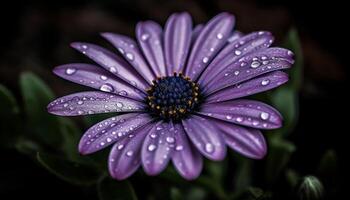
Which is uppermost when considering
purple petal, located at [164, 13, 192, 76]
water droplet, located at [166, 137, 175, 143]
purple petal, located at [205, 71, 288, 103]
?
purple petal, located at [164, 13, 192, 76]

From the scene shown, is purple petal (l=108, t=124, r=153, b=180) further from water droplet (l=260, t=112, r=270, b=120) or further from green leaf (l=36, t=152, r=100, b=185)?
green leaf (l=36, t=152, r=100, b=185)

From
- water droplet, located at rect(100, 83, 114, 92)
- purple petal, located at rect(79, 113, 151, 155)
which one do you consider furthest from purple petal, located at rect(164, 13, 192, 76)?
purple petal, located at rect(79, 113, 151, 155)

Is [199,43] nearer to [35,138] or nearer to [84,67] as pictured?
[84,67]

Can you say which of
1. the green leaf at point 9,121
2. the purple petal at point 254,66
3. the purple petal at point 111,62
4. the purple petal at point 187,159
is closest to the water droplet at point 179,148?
the purple petal at point 187,159

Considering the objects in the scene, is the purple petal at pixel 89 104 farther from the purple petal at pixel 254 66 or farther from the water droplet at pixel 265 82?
the water droplet at pixel 265 82

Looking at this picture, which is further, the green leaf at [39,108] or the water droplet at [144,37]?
the green leaf at [39,108]

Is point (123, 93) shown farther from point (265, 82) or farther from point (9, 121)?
point (9, 121)
